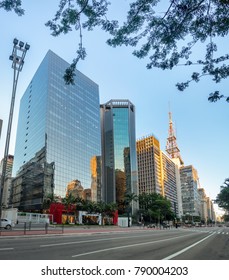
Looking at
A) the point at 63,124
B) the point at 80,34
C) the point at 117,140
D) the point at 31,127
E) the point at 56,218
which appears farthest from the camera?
the point at 117,140

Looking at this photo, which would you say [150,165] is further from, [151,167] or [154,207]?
[154,207]

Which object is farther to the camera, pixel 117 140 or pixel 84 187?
pixel 117 140

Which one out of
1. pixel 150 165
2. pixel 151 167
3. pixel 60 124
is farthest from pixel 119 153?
pixel 60 124

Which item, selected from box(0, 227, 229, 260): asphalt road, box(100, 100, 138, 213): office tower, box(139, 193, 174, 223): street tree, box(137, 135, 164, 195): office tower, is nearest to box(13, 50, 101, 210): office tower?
box(100, 100, 138, 213): office tower

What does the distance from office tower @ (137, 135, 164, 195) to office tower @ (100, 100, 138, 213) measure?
1600 inches

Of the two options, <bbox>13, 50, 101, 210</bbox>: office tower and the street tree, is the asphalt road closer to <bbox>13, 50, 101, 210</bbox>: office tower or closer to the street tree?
<bbox>13, 50, 101, 210</bbox>: office tower

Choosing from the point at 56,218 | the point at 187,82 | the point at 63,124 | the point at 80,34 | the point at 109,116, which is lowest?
the point at 56,218

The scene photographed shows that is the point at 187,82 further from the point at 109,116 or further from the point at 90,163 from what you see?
the point at 109,116

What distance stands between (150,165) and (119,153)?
48212mm

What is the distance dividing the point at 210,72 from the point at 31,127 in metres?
102

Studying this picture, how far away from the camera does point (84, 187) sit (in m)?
97.5

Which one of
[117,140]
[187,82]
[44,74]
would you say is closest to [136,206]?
[117,140]
